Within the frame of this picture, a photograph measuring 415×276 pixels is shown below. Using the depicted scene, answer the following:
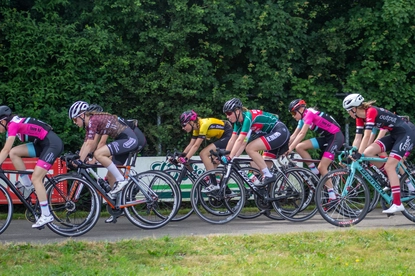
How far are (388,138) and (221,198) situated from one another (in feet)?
9.51

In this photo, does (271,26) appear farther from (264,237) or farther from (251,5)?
(264,237)

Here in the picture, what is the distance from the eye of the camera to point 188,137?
15.9m

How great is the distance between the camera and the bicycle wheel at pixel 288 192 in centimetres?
1235

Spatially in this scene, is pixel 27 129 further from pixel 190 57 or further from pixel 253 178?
pixel 190 57

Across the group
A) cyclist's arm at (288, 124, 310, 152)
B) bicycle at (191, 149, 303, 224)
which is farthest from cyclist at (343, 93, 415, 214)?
bicycle at (191, 149, 303, 224)

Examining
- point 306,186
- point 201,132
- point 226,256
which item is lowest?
point 226,256

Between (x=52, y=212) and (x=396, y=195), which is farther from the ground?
(x=52, y=212)

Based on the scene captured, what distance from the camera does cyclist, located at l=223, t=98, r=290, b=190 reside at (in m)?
12.2

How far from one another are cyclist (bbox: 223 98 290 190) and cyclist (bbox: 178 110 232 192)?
0.61 metres

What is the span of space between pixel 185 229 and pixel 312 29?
748cm

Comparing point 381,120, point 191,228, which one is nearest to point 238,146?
point 191,228

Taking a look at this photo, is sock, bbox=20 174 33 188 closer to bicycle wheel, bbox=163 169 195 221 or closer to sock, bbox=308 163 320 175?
bicycle wheel, bbox=163 169 195 221

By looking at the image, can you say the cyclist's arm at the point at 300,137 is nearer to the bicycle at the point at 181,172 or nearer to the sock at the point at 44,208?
the bicycle at the point at 181,172

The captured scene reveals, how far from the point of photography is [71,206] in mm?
10727
